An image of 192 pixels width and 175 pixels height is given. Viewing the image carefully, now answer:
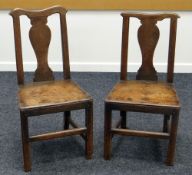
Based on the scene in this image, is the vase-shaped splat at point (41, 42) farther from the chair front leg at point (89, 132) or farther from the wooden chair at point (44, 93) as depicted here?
the chair front leg at point (89, 132)

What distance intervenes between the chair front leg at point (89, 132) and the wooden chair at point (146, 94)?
0.08 m

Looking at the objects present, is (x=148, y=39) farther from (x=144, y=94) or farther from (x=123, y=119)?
(x=123, y=119)

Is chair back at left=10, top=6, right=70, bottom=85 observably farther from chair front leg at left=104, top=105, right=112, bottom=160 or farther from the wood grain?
the wood grain

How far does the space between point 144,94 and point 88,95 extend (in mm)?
322

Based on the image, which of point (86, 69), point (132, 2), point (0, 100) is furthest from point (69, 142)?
point (132, 2)

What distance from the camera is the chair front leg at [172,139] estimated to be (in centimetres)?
207

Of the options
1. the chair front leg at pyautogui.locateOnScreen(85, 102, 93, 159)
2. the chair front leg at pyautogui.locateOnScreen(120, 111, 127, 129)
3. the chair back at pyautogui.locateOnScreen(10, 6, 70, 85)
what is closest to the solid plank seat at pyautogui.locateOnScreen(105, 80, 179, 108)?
the chair front leg at pyautogui.locateOnScreen(85, 102, 93, 159)

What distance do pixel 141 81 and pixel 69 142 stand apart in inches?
23.6

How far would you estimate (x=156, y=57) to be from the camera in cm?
351

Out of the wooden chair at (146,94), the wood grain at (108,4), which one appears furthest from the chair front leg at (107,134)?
the wood grain at (108,4)

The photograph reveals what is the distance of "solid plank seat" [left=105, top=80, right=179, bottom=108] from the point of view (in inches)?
82.1

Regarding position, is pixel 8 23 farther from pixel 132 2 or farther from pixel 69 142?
pixel 69 142

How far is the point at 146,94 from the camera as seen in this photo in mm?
2188

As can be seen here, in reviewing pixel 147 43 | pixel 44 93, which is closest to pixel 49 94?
pixel 44 93
